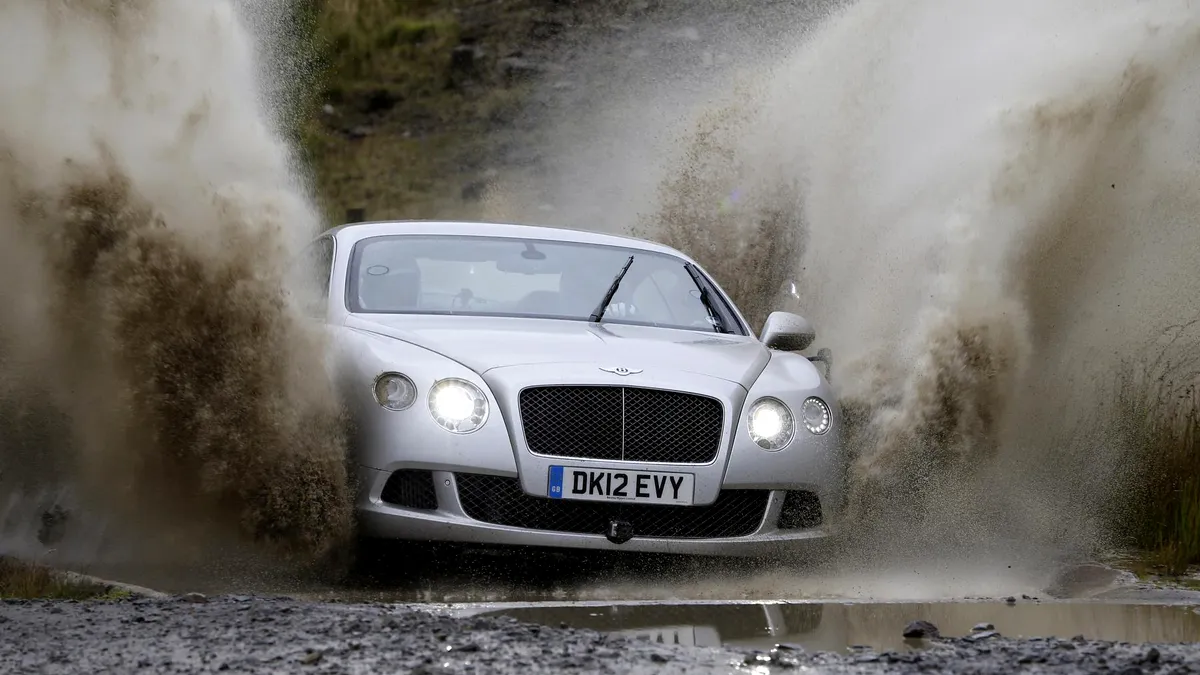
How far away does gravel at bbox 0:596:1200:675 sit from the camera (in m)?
4.44

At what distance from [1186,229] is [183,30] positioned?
6.48m

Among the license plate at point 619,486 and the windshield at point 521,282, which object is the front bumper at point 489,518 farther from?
the windshield at point 521,282

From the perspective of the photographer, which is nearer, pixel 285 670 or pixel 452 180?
pixel 285 670

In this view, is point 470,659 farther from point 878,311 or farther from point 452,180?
point 452,180

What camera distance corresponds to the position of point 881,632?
531 centimetres

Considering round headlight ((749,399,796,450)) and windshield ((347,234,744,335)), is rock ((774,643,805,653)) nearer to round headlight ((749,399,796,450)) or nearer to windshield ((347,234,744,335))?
round headlight ((749,399,796,450))

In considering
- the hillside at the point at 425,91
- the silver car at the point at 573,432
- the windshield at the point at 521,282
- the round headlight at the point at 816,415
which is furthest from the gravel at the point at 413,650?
the hillside at the point at 425,91

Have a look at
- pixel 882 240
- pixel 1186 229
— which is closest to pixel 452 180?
pixel 882 240

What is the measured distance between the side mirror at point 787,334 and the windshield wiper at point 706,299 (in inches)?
8.9

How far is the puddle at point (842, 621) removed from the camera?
16.8 feet

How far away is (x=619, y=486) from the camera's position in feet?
21.0

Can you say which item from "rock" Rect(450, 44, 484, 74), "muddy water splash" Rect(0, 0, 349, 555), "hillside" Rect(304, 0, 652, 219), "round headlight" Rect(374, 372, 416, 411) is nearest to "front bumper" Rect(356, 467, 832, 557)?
"muddy water splash" Rect(0, 0, 349, 555)

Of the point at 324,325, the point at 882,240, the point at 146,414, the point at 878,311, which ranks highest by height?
the point at 882,240

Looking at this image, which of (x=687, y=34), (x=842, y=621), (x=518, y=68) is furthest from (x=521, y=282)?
(x=518, y=68)
